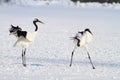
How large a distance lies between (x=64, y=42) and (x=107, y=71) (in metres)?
6.81

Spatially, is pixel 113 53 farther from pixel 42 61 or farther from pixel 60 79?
pixel 60 79

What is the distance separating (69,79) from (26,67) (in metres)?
1.94

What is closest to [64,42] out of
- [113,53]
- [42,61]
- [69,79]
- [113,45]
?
[113,45]

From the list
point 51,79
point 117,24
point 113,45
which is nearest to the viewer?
point 51,79

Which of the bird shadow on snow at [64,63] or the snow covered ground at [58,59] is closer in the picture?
the snow covered ground at [58,59]

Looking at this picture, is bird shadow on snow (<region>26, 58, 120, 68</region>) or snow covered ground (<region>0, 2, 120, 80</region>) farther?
bird shadow on snow (<region>26, 58, 120, 68</region>)

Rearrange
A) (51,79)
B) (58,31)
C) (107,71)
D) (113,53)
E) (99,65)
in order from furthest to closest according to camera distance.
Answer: (58,31) → (113,53) → (99,65) → (107,71) → (51,79)

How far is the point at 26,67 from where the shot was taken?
1159cm

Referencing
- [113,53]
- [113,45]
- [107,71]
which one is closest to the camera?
[107,71]

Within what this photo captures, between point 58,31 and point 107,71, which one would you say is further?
point 58,31

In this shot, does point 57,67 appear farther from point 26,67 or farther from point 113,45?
point 113,45

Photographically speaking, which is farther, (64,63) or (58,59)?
(58,59)

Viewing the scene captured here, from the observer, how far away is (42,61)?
12.8 meters

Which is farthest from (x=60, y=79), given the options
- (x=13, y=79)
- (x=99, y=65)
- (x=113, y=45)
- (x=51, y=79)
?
(x=113, y=45)
